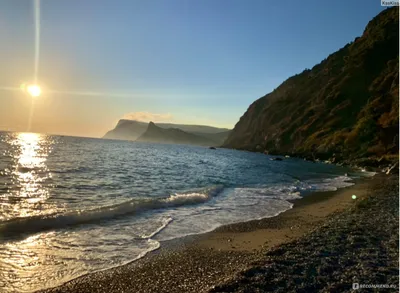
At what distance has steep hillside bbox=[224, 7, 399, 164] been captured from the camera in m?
83.0

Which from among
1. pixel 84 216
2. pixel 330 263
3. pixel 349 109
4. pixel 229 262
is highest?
pixel 349 109

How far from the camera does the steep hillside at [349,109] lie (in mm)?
83000

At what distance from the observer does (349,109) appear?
378 feet

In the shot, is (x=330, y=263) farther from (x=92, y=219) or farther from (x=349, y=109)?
(x=349, y=109)

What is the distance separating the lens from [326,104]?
418 ft

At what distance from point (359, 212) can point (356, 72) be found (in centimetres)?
12897

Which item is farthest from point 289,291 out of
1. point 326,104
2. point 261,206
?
point 326,104

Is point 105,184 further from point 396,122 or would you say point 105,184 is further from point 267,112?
point 267,112

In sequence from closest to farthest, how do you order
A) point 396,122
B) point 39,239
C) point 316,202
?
point 39,239 → point 316,202 → point 396,122

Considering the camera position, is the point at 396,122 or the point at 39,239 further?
the point at 396,122
